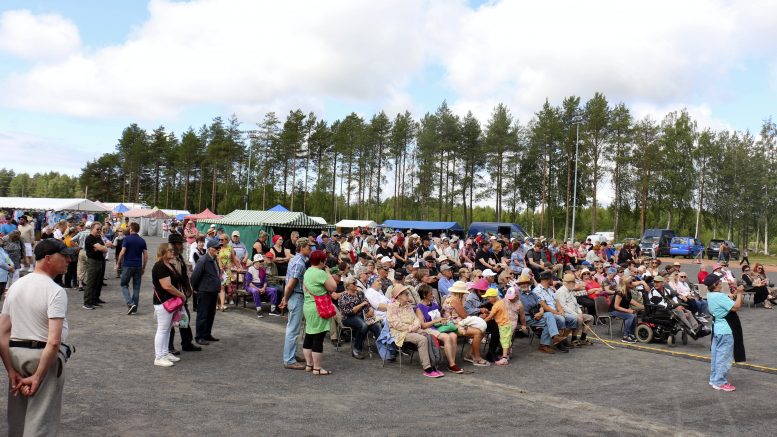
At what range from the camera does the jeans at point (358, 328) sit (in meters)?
8.09

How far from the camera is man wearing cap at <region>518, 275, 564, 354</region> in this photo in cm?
895

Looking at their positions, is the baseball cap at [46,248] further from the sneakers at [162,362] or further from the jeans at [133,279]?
the jeans at [133,279]

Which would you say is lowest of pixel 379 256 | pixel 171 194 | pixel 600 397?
pixel 600 397

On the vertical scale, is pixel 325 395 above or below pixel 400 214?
below

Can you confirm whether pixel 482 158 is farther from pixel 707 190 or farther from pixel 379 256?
pixel 379 256

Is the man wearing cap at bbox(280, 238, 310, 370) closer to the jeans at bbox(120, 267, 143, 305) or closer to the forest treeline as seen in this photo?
the jeans at bbox(120, 267, 143, 305)

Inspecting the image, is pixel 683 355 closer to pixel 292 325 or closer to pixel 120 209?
pixel 292 325

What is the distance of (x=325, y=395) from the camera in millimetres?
5980

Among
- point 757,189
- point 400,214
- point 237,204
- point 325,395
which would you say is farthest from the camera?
point 237,204

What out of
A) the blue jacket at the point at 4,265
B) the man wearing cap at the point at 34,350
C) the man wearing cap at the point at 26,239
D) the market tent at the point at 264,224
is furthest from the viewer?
the market tent at the point at 264,224

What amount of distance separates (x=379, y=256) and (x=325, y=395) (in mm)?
8311

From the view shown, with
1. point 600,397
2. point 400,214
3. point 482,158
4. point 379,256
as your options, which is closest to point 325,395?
point 600,397

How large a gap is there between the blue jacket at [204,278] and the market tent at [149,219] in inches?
1550

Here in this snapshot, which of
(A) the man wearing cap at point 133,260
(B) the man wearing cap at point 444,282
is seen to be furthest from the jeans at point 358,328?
(A) the man wearing cap at point 133,260
